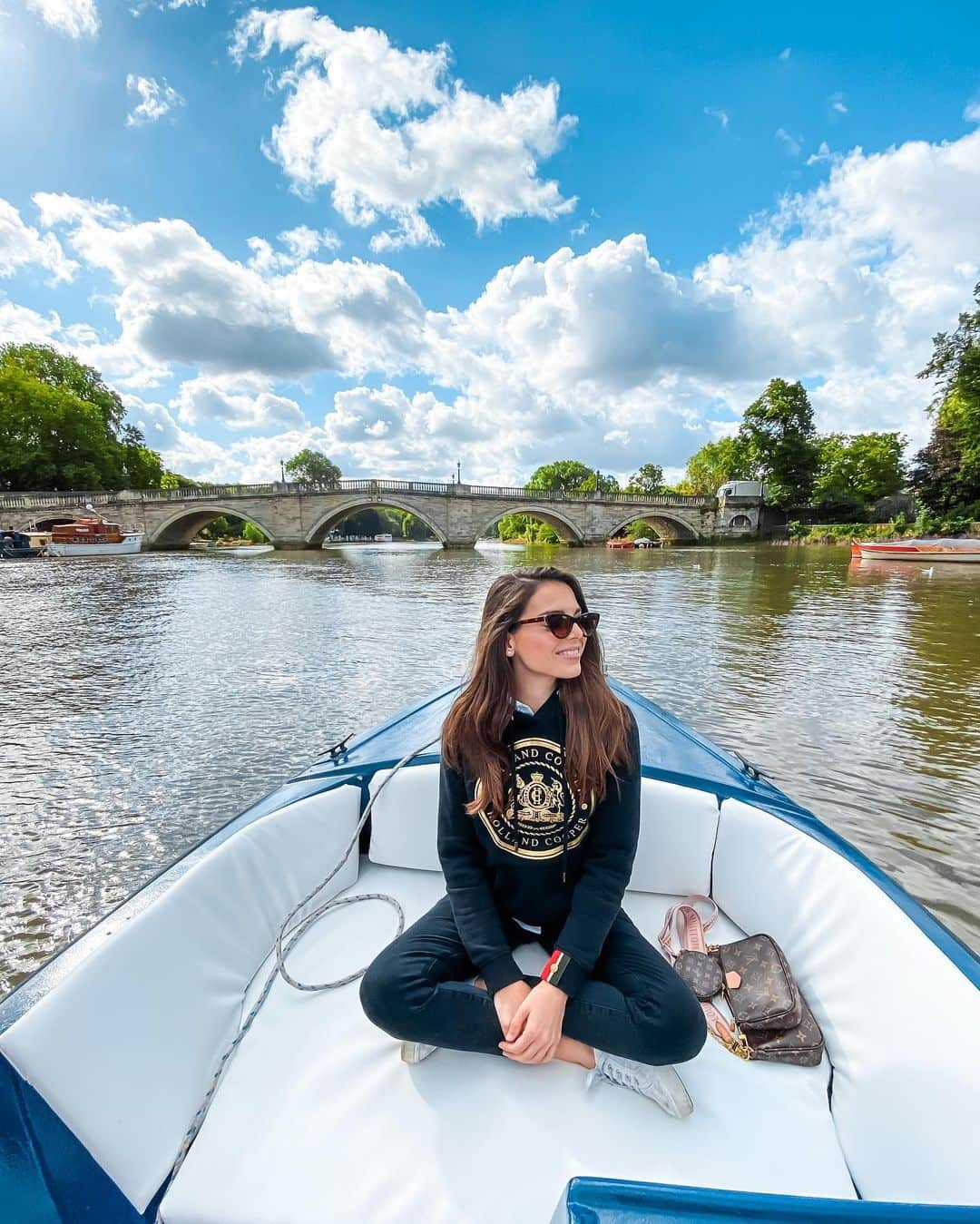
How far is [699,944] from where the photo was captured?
1.68 m

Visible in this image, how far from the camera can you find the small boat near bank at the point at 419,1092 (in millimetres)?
928

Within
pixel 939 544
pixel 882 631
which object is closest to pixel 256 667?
pixel 882 631

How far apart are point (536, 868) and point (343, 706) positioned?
144 inches

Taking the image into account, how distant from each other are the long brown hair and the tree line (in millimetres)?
32124

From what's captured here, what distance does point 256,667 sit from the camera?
6098 mm

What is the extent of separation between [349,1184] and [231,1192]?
23cm

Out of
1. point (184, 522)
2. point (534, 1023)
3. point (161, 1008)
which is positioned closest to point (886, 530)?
point (534, 1023)

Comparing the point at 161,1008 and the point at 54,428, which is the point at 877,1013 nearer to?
the point at 161,1008

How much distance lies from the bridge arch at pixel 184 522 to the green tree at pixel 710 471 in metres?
36.1

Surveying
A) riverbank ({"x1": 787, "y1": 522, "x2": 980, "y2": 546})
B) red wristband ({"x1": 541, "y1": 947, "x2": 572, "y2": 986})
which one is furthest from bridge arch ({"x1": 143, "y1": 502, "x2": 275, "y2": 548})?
red wristband ({"x1": 541, "y1": 947, "x2": 572, "y2": 986})

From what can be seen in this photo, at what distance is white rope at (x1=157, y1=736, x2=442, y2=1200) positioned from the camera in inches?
46.0

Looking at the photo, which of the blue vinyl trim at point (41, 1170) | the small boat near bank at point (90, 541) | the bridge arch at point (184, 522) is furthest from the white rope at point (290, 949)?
the bridge arch at point (184, 522)

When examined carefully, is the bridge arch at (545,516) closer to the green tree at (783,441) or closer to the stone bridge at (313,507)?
the stone bridge at (313,507)

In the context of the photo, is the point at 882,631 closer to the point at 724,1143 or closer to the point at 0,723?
the point at 724,1143
